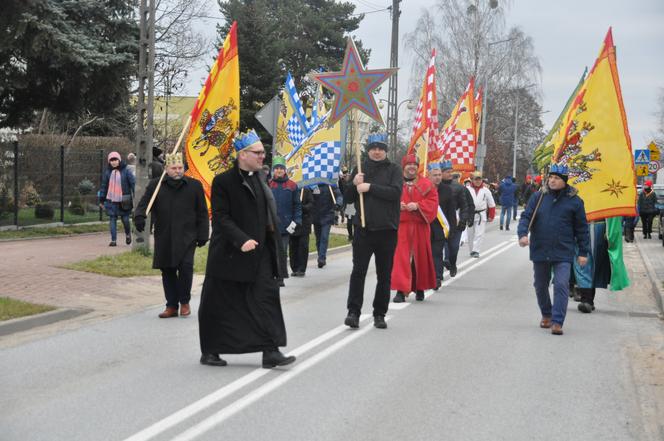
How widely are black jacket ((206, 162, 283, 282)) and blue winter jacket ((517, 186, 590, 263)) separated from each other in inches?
136

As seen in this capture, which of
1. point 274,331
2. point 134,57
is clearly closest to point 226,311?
point 274,331

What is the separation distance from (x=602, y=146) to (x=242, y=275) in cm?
565

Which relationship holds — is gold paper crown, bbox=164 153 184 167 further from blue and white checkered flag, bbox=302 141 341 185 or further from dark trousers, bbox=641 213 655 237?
dark trousers, bbox=641 213 655 237

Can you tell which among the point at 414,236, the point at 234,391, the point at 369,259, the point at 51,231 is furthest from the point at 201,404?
the point at 51,231

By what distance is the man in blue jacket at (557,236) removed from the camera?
9750 mm

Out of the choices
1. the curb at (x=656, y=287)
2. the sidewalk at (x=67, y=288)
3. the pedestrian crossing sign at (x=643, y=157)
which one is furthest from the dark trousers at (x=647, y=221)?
the sidewalk at (x=67, y=288)

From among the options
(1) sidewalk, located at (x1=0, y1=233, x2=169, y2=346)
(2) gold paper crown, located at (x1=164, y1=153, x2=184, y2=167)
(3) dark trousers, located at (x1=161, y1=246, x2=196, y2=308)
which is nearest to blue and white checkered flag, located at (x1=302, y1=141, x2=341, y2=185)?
(1) sidewalk, located at (x1=0, y1=233, x2=169, y2=346)

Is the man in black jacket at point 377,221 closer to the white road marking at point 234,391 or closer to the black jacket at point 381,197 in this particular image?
the black jacket at point 381,197

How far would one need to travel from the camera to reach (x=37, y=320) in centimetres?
1005

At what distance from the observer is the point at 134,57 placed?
22.0m

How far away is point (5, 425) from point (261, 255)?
2419 millimetres

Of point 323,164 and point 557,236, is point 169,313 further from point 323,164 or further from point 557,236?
point 323,164

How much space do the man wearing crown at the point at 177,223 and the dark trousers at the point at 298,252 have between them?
16.4 ft

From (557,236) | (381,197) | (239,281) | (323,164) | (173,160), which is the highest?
(323,164)
